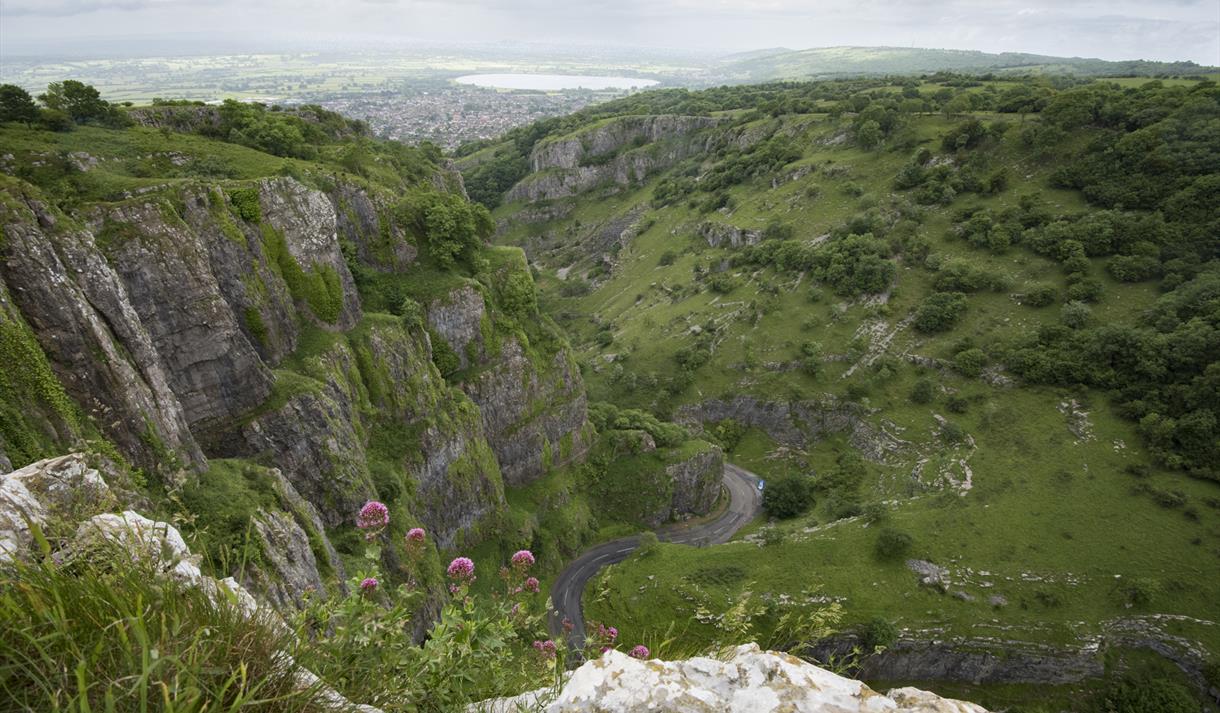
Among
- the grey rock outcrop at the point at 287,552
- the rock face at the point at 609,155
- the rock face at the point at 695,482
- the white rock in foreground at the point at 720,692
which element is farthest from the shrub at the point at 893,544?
the rock face at the point at 609,155

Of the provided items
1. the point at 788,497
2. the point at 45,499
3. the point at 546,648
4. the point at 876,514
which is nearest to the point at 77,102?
the point at 45,499

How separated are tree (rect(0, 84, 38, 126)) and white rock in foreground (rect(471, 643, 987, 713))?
47.6 m

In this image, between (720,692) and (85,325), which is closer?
(720,692)

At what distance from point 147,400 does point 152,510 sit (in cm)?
766

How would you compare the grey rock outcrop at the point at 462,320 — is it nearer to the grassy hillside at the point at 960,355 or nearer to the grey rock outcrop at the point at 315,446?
the grey rock outcrop at the point at 315,446

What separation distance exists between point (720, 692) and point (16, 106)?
4992 centimetres

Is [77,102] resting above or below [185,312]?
above

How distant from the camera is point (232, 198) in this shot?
33781 mm

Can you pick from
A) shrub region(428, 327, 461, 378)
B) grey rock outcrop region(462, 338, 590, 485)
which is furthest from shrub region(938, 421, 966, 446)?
shrub region(428, 327, 461, 378)

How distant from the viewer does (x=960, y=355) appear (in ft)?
243

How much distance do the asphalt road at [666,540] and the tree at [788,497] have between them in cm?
282

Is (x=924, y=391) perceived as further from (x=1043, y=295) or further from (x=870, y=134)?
(x=870, y=134)

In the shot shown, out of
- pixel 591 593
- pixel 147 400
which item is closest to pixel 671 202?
pixel 591 593

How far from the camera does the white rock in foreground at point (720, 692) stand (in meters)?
6.29
